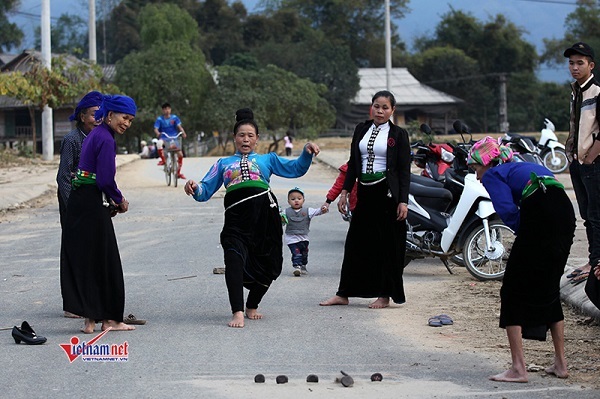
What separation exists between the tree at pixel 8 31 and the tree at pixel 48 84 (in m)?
36.6

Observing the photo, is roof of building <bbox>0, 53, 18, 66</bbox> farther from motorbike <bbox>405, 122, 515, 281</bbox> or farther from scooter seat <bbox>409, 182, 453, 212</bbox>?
motorbike <bbox>405, 122, 515, 281</bbox>

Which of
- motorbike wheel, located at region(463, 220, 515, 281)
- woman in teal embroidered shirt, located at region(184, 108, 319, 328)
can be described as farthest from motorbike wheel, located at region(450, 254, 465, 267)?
woman in teal embroidered shirt, located at region(184, 108, 319, 328)

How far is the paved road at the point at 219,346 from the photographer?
6.58 meters

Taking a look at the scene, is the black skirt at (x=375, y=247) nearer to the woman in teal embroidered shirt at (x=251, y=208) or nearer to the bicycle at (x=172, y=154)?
the woman in teal embroidered shirt at (x=251, y=208)

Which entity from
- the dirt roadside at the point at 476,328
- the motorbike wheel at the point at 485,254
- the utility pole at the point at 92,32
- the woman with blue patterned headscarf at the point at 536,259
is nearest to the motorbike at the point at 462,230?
the motorbike wheel at the point at 485,254

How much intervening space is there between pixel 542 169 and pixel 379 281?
2947 millimetres

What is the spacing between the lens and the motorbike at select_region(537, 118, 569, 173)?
86.7ft

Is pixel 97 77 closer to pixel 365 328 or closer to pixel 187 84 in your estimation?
pixel 187 84

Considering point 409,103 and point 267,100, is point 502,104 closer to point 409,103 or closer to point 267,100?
point 409,103

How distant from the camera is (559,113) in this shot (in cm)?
6862

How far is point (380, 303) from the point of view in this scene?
977 centimetres

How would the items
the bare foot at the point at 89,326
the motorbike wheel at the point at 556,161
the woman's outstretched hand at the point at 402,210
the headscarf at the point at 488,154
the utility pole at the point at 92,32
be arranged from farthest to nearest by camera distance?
the utility pole at the point at 92,32
the motorbike wheel at the point at 556,161
the woman's outstretched hand at the point at 402,210
the bare foot at the point at 89,326
the headscarf at the point at 488,154

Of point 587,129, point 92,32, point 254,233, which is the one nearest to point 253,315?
point 254,233

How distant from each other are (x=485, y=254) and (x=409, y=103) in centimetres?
6011
